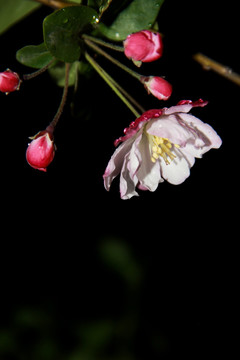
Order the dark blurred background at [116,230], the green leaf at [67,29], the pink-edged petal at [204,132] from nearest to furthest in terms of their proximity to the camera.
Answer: the green leaf at [67,29]
the pink-edged petal at [204,132]
the dark blurred background at [116,230]

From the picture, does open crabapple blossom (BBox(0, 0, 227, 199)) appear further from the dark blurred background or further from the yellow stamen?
the dark blurred background

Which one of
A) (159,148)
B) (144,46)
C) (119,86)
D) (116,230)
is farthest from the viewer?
(116,230)

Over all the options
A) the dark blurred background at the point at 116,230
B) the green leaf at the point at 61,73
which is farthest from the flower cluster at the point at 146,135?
the dark blurred background at the point at 116,230

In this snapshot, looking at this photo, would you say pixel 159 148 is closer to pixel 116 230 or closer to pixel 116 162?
pixel 116 162

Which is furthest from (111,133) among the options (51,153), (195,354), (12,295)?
(195,354)

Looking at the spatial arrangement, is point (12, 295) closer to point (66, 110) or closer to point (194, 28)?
point (66, 110)

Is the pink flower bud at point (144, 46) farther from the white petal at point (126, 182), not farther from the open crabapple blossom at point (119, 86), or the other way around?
the white petal at point (126, 182)

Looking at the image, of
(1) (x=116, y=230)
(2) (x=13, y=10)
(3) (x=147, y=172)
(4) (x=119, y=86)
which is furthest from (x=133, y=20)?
(1) (x=116, y=230)
